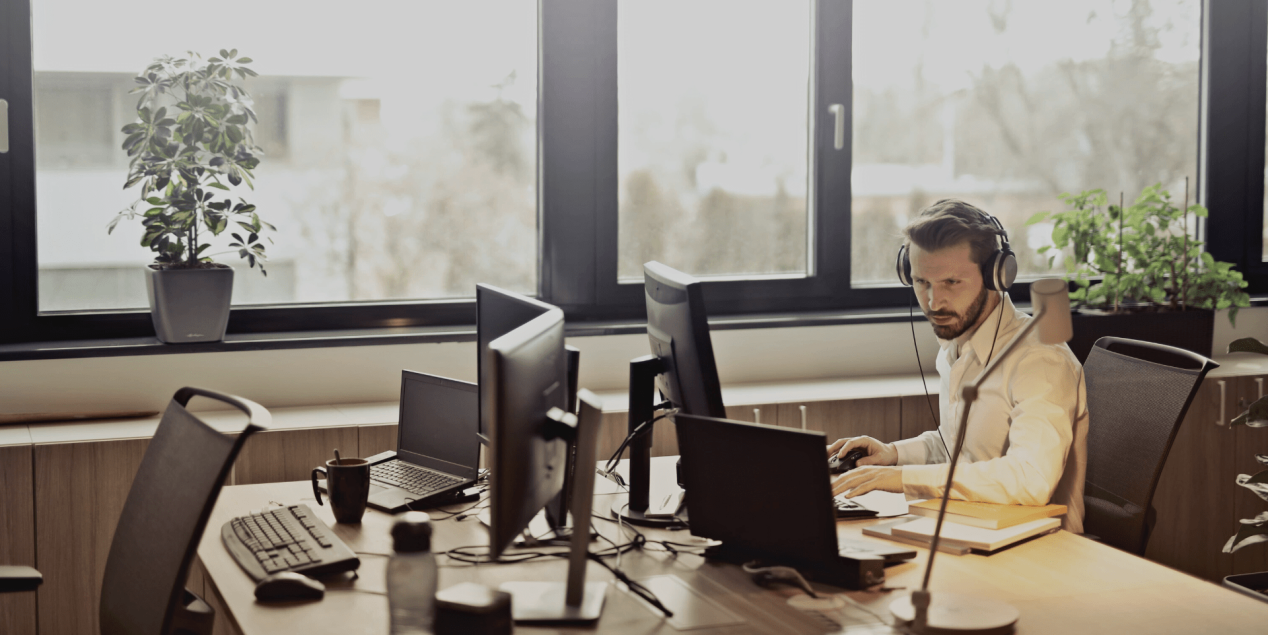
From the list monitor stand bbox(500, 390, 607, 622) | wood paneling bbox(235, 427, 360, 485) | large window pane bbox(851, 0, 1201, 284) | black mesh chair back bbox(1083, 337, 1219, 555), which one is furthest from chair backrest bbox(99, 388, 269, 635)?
large window pane bbox(851, 0, 1201, 284)

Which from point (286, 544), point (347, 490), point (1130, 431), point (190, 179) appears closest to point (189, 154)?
point (190, 179)

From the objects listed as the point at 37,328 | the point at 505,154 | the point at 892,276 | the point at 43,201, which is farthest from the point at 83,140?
the point at 892,276

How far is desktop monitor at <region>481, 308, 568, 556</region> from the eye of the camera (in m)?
1.26

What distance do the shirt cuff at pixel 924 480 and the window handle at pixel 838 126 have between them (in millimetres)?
1674

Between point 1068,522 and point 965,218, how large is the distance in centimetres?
60

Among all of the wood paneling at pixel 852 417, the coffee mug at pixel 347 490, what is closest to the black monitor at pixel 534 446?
the coffee mug at pixel 347 490

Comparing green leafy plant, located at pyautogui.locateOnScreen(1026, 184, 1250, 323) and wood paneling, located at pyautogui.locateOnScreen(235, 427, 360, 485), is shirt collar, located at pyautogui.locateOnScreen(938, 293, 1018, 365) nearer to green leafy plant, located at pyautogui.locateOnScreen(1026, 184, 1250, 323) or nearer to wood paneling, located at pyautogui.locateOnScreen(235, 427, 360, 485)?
green leafy plant, located at pyautogui.locateOnScreen(1026, 184, 1250, 323)

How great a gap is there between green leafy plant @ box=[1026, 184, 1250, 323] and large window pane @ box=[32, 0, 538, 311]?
1707mm

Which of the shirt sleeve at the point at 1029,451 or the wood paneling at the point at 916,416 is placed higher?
the shirt sleeve at the point at 1029,451

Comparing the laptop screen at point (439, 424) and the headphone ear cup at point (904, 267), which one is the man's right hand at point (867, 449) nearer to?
the headphone ear cup at point (904, 267)

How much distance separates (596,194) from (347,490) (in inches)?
60.3

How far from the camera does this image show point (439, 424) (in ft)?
6.84

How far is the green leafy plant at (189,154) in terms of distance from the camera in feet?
8.35

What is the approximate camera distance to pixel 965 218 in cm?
203
